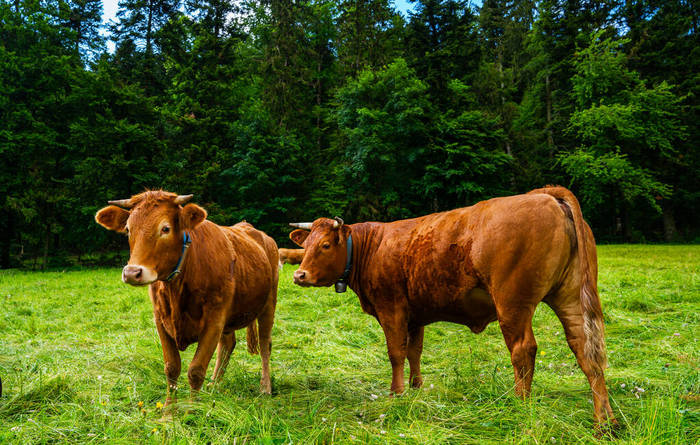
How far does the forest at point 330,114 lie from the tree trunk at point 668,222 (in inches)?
3.7

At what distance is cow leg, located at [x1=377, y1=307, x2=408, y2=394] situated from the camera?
160 inches

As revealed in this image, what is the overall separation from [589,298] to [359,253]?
2295 millimetres

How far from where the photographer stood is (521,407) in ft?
9.52

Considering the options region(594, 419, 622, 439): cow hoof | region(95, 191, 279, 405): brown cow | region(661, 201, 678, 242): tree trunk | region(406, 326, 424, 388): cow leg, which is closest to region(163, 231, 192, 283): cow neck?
region(95, 191, 279, 405): brown cow

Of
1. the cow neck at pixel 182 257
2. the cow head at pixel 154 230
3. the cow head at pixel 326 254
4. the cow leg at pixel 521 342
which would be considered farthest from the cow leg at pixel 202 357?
Answer: the cow leg at pixel 521 342

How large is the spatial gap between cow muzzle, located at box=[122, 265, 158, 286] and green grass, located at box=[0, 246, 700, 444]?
956 mm

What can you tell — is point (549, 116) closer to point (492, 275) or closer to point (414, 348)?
point (414, 348)

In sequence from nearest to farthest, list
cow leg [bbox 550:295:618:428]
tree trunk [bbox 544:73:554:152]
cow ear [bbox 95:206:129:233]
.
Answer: cow leg [bbox 550:295:618:428] < cow ear [bbox 95:206:129:233] < tree trunk [bbox 544:73:554:152]

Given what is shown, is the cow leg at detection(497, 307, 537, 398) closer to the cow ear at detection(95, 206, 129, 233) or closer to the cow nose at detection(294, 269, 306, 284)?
the cow nose at detection(294, 269, 306, 284)

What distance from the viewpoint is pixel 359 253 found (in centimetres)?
469

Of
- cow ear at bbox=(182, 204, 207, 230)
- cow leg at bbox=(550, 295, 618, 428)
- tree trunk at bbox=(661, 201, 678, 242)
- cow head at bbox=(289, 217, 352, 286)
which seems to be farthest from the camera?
tree trunk at bbox=(661, 201, 678, 242)

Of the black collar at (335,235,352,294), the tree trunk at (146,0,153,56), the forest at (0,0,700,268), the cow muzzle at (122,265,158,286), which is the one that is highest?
the tree trunk at (146,0,153,56)

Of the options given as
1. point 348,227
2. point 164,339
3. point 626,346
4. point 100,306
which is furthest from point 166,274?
point 100,306

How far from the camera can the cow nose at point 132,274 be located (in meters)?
2.81
